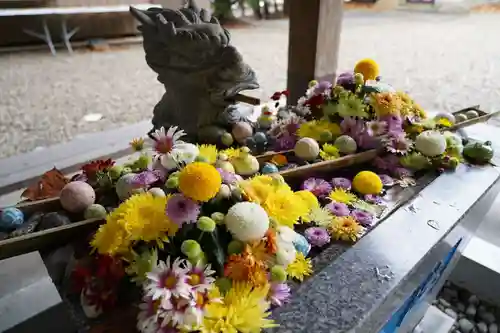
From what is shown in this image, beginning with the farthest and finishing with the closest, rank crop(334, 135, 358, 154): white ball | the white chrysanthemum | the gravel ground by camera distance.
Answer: the gravel ground, crop(334, 135, 358, 154): white ball, the white chrysanthemum

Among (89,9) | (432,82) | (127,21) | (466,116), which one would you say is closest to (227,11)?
(127,21)

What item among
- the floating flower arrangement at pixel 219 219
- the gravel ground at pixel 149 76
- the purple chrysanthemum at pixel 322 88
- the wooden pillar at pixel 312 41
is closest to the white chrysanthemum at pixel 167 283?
the floating flower arrangement at pixel 219 219

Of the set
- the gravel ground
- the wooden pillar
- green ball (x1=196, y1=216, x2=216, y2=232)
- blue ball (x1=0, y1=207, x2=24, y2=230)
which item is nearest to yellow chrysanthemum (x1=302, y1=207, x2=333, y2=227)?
green ball (x1=196, y1=216, x2=216, y2=232)

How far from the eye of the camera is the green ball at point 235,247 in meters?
0.57

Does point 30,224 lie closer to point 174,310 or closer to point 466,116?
point 174,310

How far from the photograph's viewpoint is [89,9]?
4.27 m

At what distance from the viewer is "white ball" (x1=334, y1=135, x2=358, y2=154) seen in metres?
0.93

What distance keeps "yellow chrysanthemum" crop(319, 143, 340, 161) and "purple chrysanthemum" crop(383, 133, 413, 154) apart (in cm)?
11

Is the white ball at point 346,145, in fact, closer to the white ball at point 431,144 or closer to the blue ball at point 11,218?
the white ball at point 431,144

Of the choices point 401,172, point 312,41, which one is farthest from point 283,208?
point 312,41

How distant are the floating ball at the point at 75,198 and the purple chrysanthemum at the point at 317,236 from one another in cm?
33

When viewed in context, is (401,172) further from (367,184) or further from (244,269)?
(244,269)

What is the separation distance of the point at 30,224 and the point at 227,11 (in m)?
5.60

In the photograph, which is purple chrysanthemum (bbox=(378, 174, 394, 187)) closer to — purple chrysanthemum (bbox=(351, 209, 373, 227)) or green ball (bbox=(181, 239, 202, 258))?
purple chrysanthemum (bbox=(351, 209, 373, 227))
